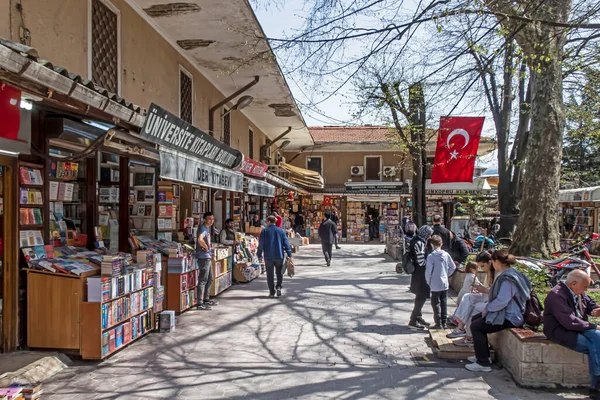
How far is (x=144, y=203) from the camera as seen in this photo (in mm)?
9031

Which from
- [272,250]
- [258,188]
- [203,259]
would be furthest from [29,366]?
[258,188]

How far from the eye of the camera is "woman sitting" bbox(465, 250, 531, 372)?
17.3 feet

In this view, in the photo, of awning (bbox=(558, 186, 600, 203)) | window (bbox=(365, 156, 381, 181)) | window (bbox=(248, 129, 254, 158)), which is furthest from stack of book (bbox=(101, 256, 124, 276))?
window (bbox=(365, 156, 381, 181))

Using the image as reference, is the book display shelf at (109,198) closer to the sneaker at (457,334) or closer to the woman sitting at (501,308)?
the sneaker at (457,334)

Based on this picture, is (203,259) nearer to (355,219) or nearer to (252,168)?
(252,168)

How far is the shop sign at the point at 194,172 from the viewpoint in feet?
21.4

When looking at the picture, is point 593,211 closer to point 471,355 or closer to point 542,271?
point 542,271

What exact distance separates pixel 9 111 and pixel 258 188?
32.0ft

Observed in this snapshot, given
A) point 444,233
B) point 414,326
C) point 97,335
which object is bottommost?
point 414,326

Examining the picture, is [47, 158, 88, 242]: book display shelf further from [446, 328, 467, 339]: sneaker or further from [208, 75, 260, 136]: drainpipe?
[208, 75, 260, 136]: drainpipe

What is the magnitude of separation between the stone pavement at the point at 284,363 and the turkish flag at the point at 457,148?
4125 millimetres

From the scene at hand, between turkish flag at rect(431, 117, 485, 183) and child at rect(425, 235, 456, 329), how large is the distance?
186 inches

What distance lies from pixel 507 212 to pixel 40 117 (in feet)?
40.0

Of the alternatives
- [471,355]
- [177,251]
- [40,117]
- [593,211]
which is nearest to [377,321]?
[471,355]
